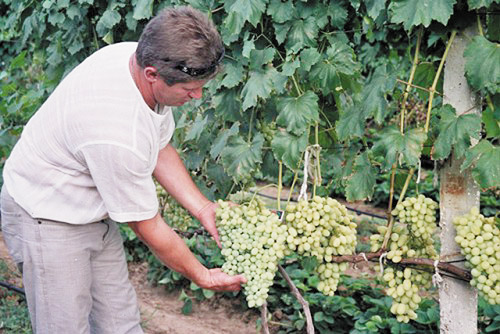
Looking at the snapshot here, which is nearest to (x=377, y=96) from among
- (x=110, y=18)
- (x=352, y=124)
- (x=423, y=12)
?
(x=352, y=124)

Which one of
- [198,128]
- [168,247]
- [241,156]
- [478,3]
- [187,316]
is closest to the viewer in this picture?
[478,3]

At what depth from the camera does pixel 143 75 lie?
7.22ft

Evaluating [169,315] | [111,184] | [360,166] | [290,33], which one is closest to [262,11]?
[290,33]

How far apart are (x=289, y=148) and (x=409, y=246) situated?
1.86 feet

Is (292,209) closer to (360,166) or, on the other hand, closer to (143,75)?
(360,166)

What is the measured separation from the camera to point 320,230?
7.36ft

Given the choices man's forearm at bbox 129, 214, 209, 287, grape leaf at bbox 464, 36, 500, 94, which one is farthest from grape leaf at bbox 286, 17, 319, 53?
man's forearm at bbox 129, 214, 209, 287

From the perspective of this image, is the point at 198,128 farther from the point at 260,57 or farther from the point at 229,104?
the point at 260,57

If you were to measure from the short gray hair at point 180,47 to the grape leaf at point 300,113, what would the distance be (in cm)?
37

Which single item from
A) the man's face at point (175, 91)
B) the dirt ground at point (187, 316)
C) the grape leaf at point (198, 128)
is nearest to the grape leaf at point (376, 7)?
the man's face at point (175, 91)

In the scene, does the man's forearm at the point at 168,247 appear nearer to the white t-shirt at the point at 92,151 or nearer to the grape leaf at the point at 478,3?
the white t-shirt at the point at 92,151

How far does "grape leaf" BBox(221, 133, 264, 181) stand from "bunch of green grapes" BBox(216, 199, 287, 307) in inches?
9.9

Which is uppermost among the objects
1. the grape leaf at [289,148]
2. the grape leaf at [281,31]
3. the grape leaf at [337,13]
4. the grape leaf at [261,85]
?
the grape leaf at [337,13]

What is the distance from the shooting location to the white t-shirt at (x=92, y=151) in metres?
2.12
